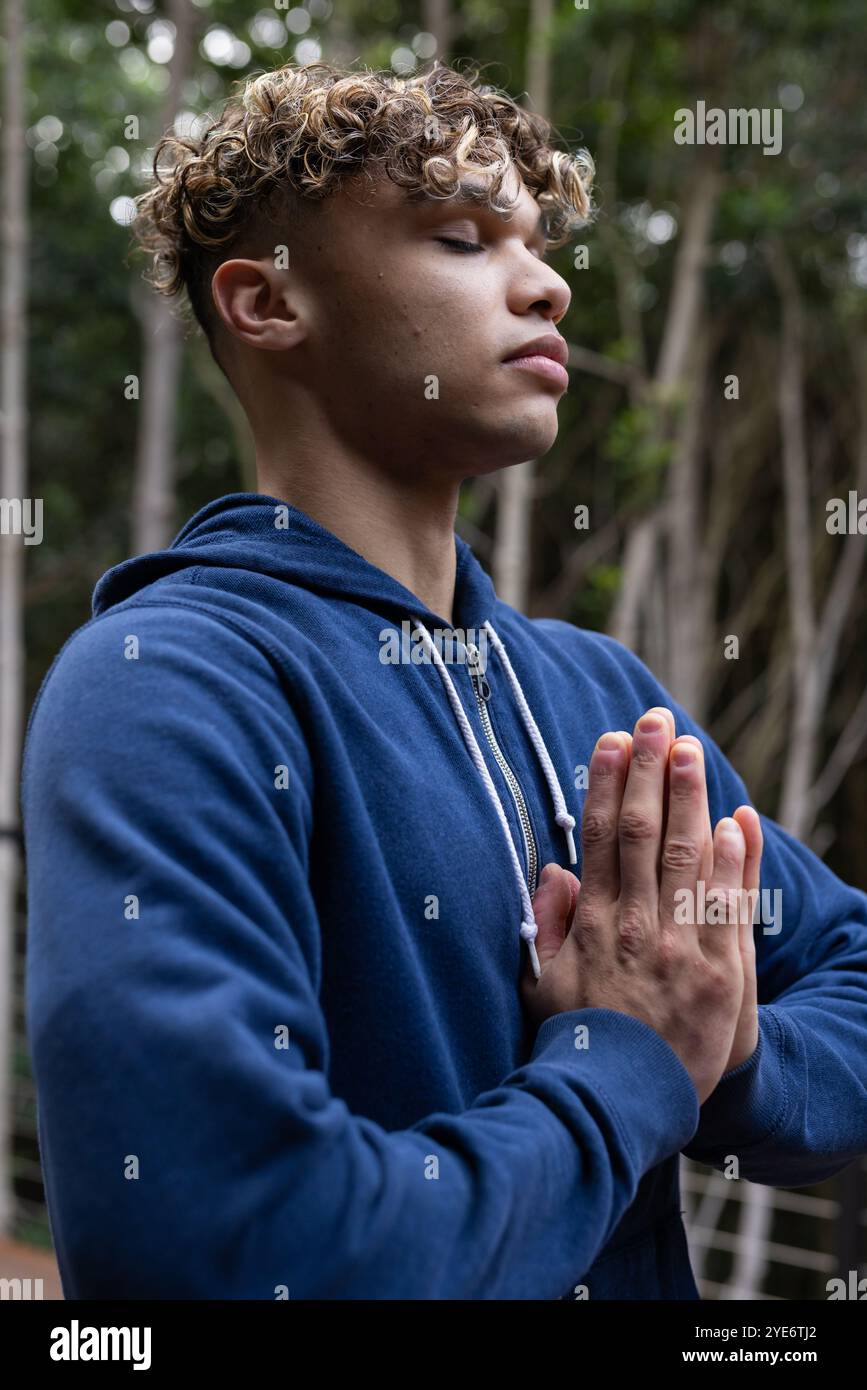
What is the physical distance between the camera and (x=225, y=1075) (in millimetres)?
686

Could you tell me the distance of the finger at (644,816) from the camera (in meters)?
0.92

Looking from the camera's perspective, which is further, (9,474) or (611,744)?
(9,474)

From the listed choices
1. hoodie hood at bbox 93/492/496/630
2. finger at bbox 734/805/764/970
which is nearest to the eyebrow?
hoodie hood at bbox 93/492/496/630

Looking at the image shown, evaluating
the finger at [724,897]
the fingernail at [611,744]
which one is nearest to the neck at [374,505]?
the fingernail at [611,744]

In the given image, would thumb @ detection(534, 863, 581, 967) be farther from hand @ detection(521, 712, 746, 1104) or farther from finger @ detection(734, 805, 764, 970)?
finger @ detection(734, 805, 764, 970)

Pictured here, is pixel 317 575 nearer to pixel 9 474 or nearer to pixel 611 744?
pixel 611 744

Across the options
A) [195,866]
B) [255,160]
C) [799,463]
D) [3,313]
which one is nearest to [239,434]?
[3,313]

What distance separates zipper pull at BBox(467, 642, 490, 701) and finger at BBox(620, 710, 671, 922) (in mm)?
195

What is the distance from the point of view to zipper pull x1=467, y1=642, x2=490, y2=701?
3.64 feet

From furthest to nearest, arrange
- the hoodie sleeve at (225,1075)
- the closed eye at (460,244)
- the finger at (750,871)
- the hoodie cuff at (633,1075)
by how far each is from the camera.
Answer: the closed eye at (460,244) < the finger at (750,871) < the hoodie cuff at (633,1075) < the hoodie sleeve at (225,1075)

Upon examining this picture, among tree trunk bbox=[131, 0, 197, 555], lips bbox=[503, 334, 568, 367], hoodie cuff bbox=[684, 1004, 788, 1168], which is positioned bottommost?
hoodie cuff bbox=[684, 1004, 788, 1168]

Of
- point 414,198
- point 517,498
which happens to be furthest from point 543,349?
point 517,498

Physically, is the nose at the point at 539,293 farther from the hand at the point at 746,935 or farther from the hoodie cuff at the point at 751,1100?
the hoodie cuff at the point at 751,1100

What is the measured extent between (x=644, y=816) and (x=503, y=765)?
182 millimetres
